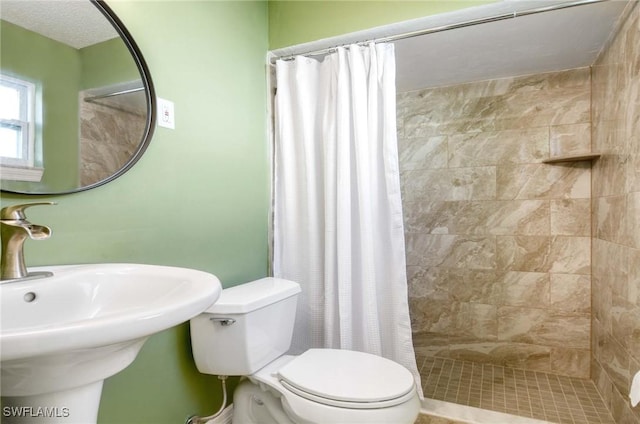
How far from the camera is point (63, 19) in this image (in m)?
1.08

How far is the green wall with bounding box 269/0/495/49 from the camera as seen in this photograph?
1.67 m

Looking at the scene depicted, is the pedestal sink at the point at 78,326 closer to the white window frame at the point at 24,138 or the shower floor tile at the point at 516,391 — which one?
the white window frame at the point at 24,138

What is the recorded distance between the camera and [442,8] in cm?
163

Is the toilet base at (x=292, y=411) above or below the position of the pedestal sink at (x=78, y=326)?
below

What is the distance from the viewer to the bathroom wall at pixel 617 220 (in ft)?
5.16

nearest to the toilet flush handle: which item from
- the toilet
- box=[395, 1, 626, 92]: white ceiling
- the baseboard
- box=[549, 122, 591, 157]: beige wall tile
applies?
the toilet

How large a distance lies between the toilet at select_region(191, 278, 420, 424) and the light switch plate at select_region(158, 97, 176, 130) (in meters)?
0.69

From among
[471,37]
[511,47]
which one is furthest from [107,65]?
[511,47]

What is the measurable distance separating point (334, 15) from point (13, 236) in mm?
1620

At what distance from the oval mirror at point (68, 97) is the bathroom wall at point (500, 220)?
6.41ft

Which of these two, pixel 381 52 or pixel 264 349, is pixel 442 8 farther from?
pixel 264 349

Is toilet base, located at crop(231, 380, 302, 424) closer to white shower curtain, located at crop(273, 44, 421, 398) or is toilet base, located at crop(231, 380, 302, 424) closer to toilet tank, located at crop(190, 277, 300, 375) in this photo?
toilet tank, located at crop(190, 277, 300, 375)

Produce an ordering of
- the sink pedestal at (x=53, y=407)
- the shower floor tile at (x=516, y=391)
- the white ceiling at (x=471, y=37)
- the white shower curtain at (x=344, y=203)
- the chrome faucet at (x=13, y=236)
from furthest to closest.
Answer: the shower floor tile at (x=516, y=391) < the white shower curtain at (x=344, y=203) < the white ceiling at (x=471, y=37) < the chrome faucet at (x=13, y=236) < the sink pedestal at (x=53, y=407)

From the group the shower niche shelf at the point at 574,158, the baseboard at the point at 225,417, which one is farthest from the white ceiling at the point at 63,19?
the shower niche shelf at the point at 574,158
